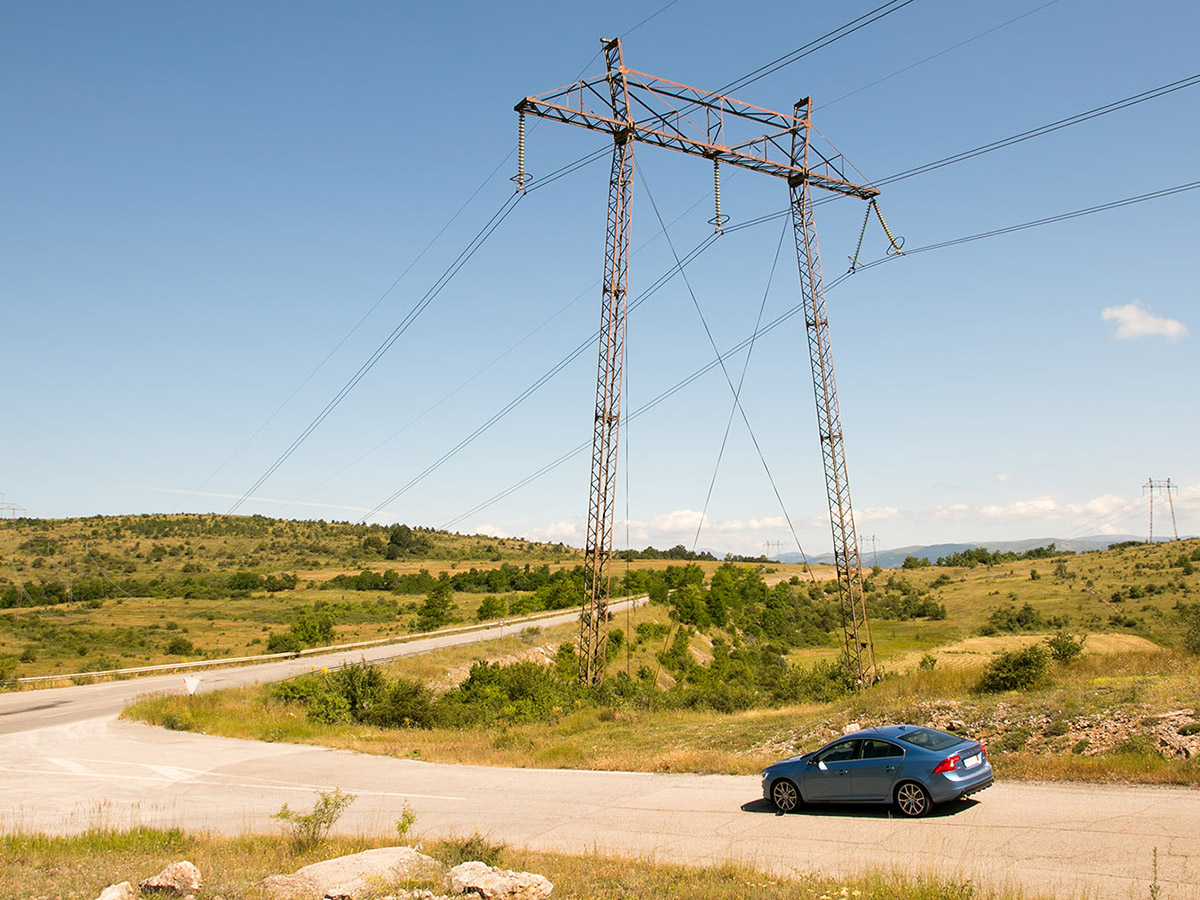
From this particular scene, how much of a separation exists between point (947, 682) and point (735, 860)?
1557cm

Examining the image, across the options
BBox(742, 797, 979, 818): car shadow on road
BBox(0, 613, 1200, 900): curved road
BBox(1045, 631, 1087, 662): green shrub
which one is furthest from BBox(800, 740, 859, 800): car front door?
BBox(1045, 631, 1087, 662): green shrub

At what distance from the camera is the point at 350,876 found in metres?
11.4

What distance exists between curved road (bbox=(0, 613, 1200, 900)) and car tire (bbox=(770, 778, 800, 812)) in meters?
0.27

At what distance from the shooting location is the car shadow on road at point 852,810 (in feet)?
50.0

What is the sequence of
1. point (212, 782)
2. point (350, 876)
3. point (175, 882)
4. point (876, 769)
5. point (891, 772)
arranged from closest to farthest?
point (175, 882) < point (350, 876) < point (891, 772) < point (876, 769) < point (212, 782)

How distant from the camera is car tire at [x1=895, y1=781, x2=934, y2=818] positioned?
14.9 m

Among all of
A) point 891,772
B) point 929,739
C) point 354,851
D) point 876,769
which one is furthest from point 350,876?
point 929,739

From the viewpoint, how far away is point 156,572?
394 feet

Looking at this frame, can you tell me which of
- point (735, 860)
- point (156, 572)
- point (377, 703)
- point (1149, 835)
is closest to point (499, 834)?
point (735, 860)

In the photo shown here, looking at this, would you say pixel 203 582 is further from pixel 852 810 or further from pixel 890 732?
pixel 890 732

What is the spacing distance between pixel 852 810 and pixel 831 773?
1031 mm

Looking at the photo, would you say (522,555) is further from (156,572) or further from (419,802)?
(419,802)

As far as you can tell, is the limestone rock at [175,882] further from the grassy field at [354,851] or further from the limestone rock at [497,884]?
the limestone rock at [497,884]

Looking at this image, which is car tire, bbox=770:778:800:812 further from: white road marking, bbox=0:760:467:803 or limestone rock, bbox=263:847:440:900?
white road marking, bbox=0:760:467:803
